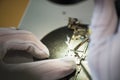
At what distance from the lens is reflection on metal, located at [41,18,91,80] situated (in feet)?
2.13

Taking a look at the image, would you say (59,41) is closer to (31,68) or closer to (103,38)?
(31,68)

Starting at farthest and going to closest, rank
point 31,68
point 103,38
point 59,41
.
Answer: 1. point 59,41
2. point 31,68
3. point 103,38

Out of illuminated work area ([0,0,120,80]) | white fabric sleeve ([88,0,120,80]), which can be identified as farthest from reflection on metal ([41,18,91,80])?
white fabric sleeve ([88,0,120,80])

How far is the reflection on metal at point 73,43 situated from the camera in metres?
0.65

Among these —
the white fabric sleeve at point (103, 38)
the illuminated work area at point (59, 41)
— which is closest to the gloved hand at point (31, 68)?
the illuminated work area at point (59, 41)

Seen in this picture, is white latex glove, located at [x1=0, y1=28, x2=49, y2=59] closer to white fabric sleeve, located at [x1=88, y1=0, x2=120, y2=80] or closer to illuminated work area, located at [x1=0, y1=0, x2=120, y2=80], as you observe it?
illuminated work area, located at [x1=0, y1=0, x2=120, y2=80]

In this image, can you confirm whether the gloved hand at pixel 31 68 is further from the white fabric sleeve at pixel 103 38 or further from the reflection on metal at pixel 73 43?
the white fabric sleeve at pixel 103 38

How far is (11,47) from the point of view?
0.69m

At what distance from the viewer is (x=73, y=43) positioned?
72 centimetres

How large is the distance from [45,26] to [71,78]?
9.5 inches

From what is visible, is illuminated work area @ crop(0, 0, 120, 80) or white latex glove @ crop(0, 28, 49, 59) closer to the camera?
illuminated work area @ crop(0, 0, 120, 80)

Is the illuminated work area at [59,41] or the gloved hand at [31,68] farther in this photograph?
the gloved hand at [31,68]

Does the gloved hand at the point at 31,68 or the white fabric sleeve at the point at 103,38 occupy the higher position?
the white fabric sleeve at the point at 103,38

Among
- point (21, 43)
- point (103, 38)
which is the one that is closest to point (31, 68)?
point (21, 43)
